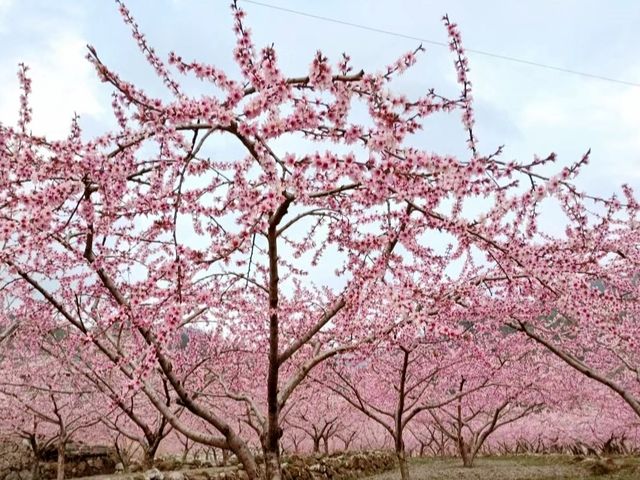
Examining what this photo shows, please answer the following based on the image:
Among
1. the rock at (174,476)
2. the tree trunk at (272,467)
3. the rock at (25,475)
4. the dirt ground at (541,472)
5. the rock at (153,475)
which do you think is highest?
the tree trunk at (272,467)

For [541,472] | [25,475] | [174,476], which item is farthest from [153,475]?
[541,472]

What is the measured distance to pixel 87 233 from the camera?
5.58 meters

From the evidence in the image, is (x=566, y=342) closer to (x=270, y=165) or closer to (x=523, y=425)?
(x=270, y=165)

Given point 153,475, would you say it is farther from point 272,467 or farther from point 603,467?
point 603,467

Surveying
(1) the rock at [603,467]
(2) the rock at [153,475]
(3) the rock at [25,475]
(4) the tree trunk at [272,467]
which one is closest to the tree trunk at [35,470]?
(3) the rock at [25,475]

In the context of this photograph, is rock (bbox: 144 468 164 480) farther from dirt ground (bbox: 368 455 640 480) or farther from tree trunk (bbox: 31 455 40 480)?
tree trunk (bbox: 31 455 40 480)

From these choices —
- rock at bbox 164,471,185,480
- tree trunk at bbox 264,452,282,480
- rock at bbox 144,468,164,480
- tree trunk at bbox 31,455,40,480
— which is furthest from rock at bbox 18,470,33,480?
tree trunk at bbox 264,452,282,480

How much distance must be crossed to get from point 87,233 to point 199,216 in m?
1.31

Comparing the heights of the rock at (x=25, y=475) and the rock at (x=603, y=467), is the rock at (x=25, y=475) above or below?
above

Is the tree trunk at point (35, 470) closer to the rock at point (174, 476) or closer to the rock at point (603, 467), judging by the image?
the rock at point (174, 476)

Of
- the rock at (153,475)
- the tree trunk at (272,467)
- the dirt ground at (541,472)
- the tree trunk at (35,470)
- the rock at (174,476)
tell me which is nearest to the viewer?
the tree trunk at (272,467)

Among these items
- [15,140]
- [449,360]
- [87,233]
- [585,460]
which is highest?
[15,140]

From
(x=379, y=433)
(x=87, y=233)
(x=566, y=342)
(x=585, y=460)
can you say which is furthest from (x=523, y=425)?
(x=87, y=233)

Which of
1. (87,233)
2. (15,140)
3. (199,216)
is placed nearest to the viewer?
(15,140)
